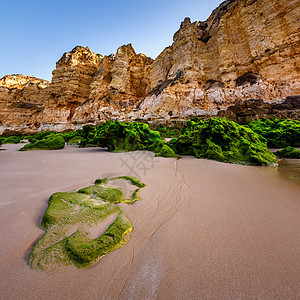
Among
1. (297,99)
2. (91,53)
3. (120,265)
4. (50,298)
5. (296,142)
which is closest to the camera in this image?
(50,298)

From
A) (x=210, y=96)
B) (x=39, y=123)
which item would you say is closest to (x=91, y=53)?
(x=39, y=123)

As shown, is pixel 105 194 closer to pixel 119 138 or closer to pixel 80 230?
pixel 80 230

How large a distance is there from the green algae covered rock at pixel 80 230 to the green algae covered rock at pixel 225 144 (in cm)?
279

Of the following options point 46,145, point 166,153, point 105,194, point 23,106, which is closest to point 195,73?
point 166,153

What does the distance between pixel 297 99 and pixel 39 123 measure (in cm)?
3655

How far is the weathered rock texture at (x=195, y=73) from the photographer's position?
13.6 m

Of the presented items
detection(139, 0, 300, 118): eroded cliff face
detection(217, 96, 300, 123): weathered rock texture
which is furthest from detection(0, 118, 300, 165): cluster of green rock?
detection(139, 0, 300, 118): eroded cliff face

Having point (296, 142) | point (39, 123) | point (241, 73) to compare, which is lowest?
point (296, 142)

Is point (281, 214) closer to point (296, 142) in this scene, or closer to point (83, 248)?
point (83, 248)

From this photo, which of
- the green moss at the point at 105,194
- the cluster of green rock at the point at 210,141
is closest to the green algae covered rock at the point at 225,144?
the cluster of green rock at the point at 210,141

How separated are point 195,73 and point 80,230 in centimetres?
2036

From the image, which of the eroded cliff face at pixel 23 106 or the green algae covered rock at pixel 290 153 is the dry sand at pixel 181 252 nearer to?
the green algae covered rock at pixel 290 153

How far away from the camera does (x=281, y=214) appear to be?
1133 millimetres

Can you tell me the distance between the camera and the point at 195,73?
56.4ft
